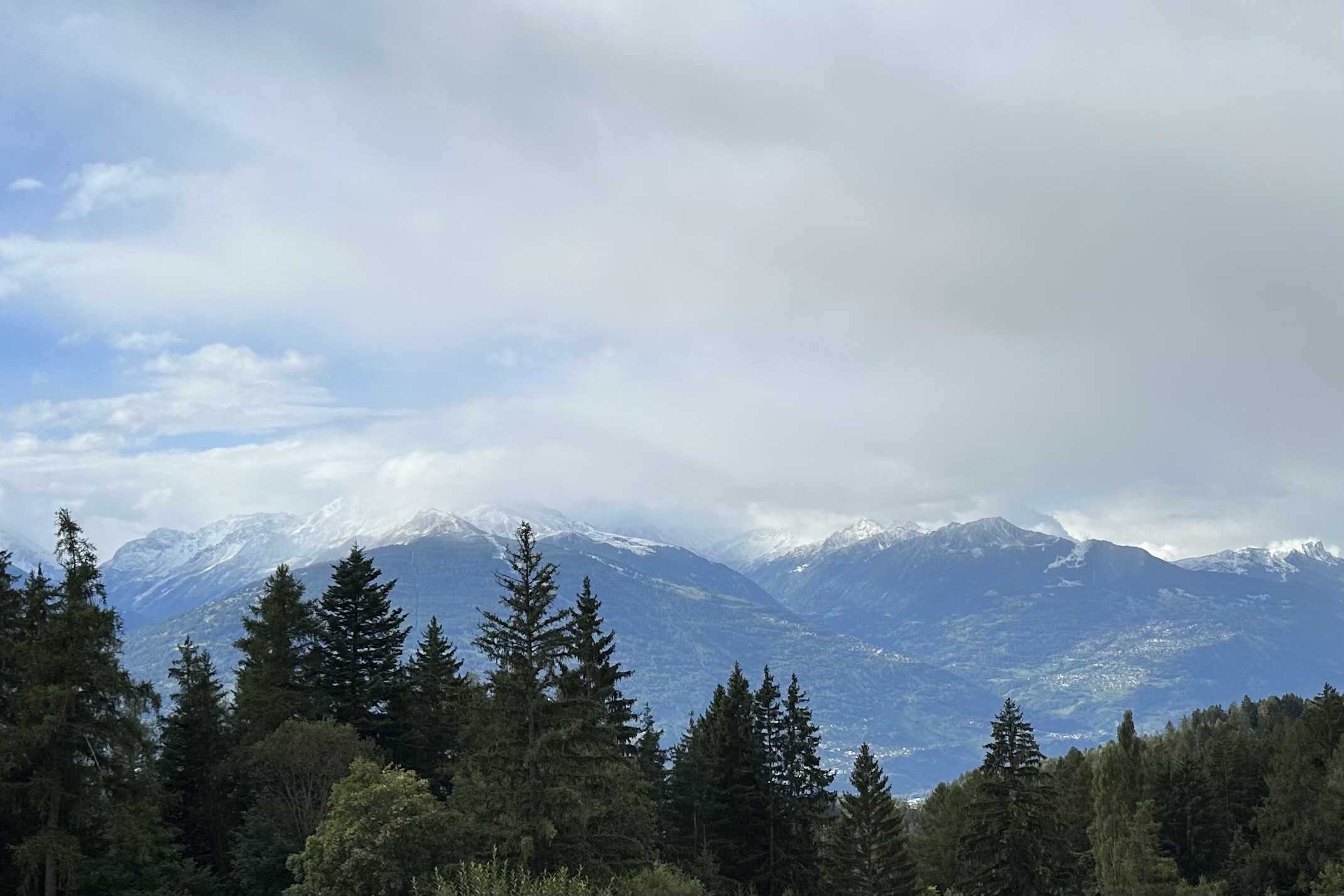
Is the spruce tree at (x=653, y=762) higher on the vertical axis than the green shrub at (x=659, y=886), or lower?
lower

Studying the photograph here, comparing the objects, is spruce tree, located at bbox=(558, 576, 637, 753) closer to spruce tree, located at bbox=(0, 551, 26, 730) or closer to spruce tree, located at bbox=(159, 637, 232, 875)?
spruce tree, located at bbox=(159, 637, 232, 875)

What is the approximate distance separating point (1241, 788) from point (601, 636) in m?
79.7

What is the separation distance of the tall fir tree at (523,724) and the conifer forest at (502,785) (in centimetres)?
11

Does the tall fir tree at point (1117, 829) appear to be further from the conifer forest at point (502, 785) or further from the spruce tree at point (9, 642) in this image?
the spruce tree at point (9, 642)

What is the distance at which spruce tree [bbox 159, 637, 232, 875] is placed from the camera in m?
60.5

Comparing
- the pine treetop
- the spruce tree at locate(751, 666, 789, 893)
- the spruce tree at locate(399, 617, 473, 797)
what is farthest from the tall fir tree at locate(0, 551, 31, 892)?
the spruce tree at locate(751, 666, 789, 893)

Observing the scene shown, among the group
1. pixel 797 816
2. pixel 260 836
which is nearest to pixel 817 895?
pixel 797 816

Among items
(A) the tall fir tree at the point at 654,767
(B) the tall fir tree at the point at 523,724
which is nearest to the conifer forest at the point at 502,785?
(B) the tall fir tree at the point at 523,724

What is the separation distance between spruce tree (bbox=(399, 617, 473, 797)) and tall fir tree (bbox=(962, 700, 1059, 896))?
3192 cm

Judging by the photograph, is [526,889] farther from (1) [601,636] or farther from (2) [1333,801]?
(2) [1333,801]

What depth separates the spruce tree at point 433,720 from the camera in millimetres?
66750

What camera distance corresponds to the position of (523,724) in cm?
4600

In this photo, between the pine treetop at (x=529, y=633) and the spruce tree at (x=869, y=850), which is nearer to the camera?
the pine treetop at (x=529, y=633)

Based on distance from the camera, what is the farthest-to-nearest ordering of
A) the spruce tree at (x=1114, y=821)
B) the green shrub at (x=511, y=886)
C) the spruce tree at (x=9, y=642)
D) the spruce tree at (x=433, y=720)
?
the spruce tree at (x=1114, y=821) → the spruce tree at (x=433, y=720) → the spruce tree at (x=9, y=642) → the green shrub at (x=511, y=886)
